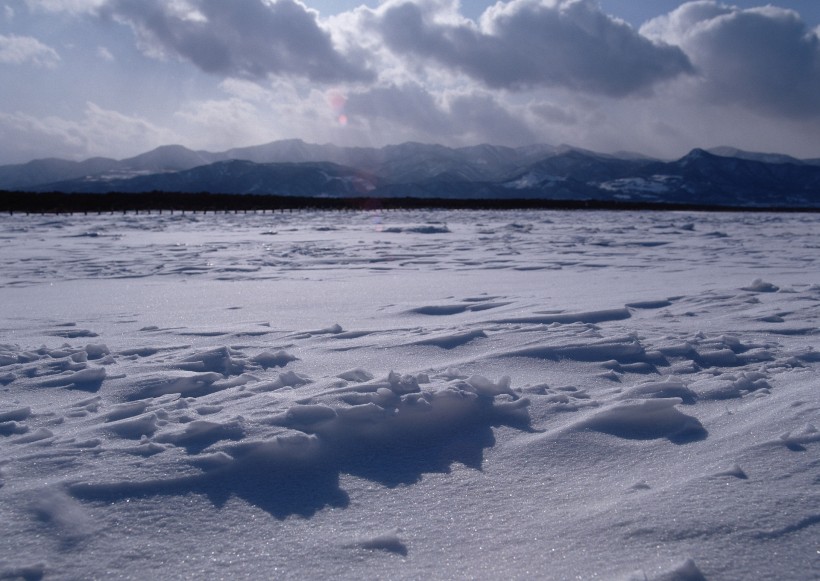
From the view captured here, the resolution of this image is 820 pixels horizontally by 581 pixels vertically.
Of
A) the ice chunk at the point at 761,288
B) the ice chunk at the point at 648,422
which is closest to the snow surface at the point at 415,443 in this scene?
the ice chunk at the point at 648,422

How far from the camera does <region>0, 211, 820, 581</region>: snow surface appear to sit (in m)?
1.51

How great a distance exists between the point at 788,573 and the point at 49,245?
1490cm

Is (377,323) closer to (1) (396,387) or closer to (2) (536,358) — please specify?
(2) (536,358)

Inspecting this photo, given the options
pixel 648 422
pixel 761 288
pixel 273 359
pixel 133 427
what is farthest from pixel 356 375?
pixel 761 288

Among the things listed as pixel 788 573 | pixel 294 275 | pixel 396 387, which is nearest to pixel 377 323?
pixel 396 387

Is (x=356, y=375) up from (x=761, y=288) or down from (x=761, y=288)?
down

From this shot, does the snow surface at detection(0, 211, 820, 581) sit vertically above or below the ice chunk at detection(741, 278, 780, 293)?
below

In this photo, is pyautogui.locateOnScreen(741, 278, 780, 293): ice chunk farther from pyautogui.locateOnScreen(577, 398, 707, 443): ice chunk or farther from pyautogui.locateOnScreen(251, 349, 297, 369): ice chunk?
pyautogui.locateOnScreen(251, 349, 297, 369): ice chunk

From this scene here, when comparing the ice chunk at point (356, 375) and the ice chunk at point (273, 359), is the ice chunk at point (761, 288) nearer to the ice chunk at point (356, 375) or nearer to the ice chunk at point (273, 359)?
the ice chunk at point (356, 375)

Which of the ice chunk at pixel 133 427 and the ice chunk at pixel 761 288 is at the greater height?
the ice chunk at pixel 761 288

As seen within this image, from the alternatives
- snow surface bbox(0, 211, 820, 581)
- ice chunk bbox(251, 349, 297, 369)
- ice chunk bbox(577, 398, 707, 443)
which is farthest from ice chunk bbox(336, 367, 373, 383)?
ice chunk bbox(577, 398, 707, 443)

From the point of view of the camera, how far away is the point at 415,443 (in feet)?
7.20

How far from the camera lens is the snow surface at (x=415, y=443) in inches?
59.6

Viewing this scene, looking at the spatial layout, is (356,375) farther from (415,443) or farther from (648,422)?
(648,422)
